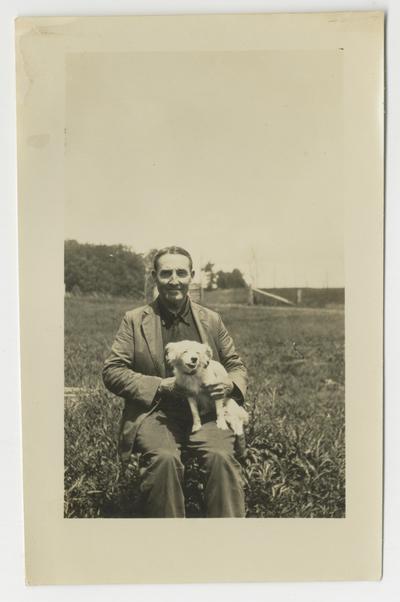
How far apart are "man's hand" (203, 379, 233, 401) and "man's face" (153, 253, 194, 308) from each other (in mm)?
151

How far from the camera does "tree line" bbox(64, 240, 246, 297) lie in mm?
968

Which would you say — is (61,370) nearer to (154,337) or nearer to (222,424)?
(154,337)

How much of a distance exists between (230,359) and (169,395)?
0.12m

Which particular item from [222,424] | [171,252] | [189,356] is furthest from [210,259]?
[222,424]

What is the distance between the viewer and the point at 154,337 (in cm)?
97

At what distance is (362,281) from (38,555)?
0.73 m

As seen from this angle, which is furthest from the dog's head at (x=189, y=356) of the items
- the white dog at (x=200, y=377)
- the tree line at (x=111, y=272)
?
the tree line at (x=111, y=272)

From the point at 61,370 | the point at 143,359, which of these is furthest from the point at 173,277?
the point at 61,370

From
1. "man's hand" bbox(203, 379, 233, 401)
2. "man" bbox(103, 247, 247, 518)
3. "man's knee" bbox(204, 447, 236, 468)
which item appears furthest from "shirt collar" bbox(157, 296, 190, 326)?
"man's knee" bbox(204, 447, 236, 468)

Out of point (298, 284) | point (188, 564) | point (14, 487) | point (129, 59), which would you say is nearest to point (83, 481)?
point (14, 487)

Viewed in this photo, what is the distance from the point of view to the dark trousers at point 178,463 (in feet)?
3.15

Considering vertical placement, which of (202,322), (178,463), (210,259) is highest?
(210,259)

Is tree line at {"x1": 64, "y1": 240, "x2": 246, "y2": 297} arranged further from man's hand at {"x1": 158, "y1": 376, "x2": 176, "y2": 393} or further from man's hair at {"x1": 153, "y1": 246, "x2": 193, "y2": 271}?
man's hand at {"x1": 158, "y1": 376, "x2": 176, "y2": 393}

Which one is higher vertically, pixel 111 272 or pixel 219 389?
pixel 111 272
